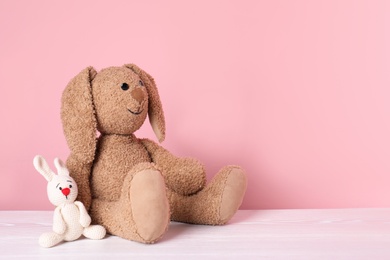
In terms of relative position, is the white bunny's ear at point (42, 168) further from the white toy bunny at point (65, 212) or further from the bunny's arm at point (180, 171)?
the bunny's arm at point (180, 171)

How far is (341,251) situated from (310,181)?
580 millimetres

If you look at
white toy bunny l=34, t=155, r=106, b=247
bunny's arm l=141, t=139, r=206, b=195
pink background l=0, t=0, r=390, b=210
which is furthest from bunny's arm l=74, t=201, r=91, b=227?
pink background l=0, t=0, r=390, b=210

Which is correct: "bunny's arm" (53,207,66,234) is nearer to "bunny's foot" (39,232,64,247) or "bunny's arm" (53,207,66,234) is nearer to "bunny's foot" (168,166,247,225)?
"bunny's foot" (39,232,64,247)

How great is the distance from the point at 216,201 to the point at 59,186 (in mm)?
360

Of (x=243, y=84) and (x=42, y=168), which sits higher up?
(x=243, y=84)

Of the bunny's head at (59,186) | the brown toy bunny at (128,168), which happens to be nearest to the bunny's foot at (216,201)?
the brown toy bunny at (128,168)

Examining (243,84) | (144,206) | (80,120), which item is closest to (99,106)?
(80,120)

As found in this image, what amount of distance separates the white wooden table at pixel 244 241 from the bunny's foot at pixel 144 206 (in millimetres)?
30

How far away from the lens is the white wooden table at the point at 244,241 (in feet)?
2.85

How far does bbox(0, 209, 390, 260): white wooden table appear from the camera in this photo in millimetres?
869

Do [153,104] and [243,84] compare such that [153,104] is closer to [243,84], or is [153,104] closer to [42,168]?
[42,168]

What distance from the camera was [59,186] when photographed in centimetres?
95

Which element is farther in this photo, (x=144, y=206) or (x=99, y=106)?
(x=99, y=106)

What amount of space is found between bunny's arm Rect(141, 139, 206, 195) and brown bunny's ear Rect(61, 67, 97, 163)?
6.8 inches
